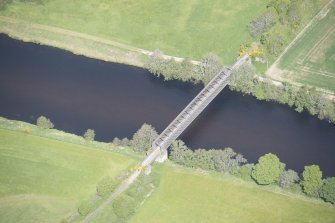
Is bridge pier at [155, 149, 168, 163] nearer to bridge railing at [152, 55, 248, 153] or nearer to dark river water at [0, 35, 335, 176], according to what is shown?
bridge railing at [152, 55, 248, 153]

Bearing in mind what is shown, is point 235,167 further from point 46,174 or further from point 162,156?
point 46,174

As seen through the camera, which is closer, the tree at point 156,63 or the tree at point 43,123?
the tree at point 43,123

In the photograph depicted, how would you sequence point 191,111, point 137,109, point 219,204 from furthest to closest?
point 137,109
point 191,111
point 219,204

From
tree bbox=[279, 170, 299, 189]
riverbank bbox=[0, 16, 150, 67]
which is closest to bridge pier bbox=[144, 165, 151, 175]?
tree bbox=[279, 170, 299, 189]

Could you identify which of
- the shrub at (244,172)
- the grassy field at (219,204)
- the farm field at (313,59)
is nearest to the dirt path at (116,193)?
the grassy field at (219,204)

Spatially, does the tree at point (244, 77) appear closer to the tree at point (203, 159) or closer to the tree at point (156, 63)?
the tree at point (156, 63)

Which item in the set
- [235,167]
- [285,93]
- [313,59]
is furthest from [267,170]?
[313,59]
